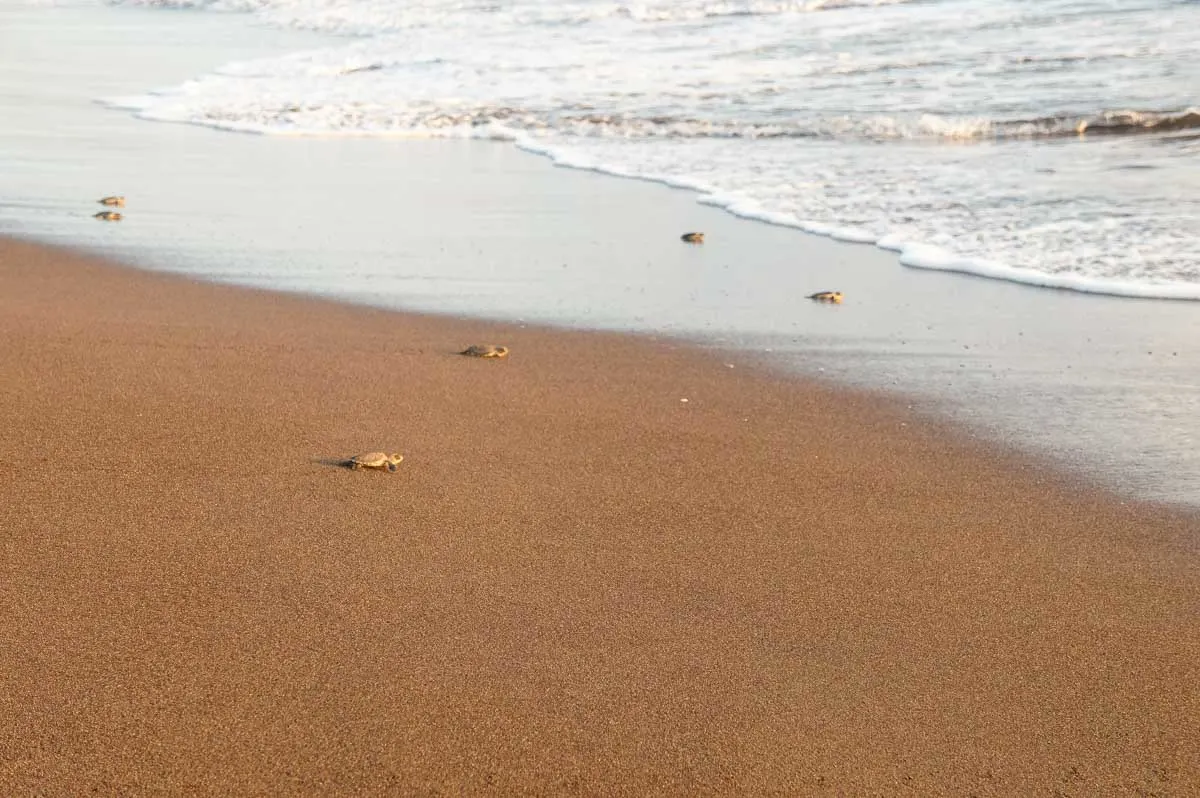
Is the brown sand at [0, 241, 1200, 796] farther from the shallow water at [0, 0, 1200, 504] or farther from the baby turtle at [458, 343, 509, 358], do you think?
the shallow water at [0, 0, 1200, 504]

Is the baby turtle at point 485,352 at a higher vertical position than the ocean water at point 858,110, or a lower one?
lower

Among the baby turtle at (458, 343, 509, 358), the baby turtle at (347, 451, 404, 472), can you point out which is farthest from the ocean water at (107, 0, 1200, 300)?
the baby turtle at (347, 451, 404, 472)

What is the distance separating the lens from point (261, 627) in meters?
3.09

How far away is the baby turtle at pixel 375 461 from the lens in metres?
4.07

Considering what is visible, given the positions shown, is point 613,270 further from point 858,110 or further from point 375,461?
point 858,110

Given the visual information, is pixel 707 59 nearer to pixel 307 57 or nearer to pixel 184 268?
pixel 307 57

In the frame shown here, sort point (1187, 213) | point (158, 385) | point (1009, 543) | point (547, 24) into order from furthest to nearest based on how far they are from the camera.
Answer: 1. point (547, 24)
2. point (1187, 213)
3. point (158, 385)
4. point (1009, 543)

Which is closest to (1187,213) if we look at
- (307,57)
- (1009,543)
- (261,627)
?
(1009,543)

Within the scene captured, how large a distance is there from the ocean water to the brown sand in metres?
3.26

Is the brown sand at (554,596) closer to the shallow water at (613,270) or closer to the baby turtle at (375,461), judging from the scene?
the baby turtle at (375,461)

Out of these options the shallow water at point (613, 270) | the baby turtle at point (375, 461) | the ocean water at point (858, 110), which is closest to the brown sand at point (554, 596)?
the baby turtle at point (375, 461)

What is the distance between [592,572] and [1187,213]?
6.11 metres

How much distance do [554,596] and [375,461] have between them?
97cm

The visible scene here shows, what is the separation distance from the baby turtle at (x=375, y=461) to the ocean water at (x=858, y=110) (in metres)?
4.07
